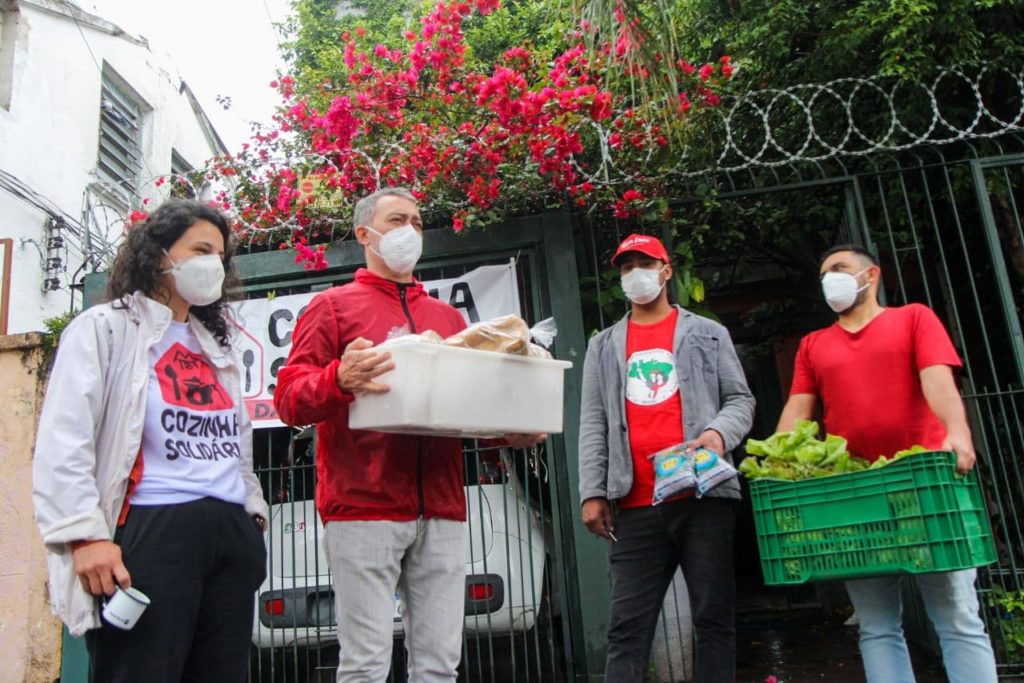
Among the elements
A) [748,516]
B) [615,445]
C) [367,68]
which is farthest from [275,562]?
[748,516]

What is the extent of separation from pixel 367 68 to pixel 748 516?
6.46 m

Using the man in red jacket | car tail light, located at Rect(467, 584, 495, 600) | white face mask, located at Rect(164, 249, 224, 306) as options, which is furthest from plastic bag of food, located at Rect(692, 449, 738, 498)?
car tail light, located at Rect(467, 584, 495, 600)

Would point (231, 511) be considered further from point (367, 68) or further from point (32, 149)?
point (32, 149)

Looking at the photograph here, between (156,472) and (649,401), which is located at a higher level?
(649,401)

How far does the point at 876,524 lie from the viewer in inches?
97.1

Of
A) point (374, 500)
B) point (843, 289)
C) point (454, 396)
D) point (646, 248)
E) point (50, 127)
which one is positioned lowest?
point (374, 500)

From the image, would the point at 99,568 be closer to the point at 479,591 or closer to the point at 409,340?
the point at 409,340

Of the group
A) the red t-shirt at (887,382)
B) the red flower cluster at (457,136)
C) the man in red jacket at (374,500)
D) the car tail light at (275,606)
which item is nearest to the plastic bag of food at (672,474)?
the man in red jacket at (374,500)

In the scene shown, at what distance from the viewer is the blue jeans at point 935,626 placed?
2.65m

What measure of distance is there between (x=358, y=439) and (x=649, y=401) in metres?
1.16

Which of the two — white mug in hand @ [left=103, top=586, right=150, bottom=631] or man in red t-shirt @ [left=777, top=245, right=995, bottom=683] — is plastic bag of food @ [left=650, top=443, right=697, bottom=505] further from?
white mug in hand @ [left=103, top=586, right=150, bottom=631]

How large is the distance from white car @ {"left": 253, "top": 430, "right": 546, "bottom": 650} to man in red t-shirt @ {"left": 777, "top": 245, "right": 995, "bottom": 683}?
1899mm

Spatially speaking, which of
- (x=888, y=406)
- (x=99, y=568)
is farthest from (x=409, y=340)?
(x=888, y=406)

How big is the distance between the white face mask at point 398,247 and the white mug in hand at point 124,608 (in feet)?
4.41
